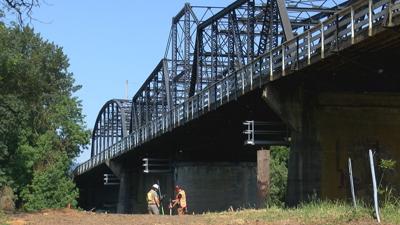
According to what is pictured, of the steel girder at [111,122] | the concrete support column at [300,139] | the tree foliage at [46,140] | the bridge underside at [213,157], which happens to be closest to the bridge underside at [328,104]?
the concrete support column at [300,139]

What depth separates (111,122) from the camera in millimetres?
113438

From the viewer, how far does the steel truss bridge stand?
2214cm

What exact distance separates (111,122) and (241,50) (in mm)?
72715

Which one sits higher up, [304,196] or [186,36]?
[186,36]

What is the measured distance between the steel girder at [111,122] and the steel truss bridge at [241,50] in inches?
685

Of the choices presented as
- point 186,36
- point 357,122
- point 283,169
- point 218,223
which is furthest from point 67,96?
point 218,223

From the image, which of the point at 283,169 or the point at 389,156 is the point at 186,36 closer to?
the point at 283,169

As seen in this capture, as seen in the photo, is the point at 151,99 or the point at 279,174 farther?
the point at 151,99

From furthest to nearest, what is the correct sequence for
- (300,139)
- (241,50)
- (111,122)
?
(111,122) → (241,50) → (300,139)

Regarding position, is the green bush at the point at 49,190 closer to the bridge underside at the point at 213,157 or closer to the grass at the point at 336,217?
the bridge underside at the point at 213,157

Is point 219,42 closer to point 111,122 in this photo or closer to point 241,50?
point 241,50

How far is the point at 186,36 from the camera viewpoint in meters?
60.4

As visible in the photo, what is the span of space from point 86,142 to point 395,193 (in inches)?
Result: 2098

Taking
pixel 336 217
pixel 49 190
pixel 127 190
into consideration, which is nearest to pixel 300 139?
pixel 336 217
